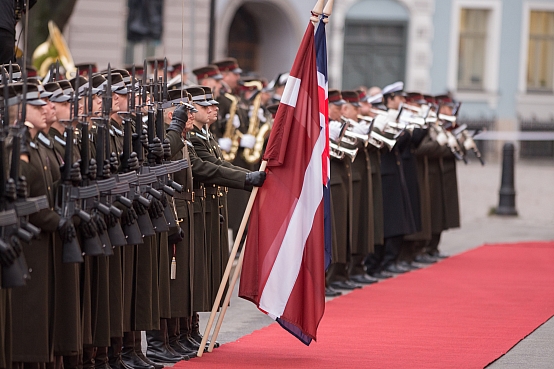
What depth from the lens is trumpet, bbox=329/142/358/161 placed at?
1198 cm

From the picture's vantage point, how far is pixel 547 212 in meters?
21.4

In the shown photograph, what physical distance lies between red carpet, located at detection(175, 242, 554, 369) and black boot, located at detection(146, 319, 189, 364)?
0.18 metres

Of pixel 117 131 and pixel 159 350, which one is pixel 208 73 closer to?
pixel 159 350

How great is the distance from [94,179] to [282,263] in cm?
183

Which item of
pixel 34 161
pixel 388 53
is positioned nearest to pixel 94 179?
pixel 34 161

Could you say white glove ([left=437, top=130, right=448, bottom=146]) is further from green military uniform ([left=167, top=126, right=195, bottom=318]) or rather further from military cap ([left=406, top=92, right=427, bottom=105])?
green military uniform ([left=167, top=126, right=195, bottom=318])

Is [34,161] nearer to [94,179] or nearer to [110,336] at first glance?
[94,179]

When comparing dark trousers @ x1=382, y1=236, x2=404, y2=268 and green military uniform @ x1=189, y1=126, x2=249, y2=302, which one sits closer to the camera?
green military uniform @ x1=189, y1=126, x2=249, y2=302

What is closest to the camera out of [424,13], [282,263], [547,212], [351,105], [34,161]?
[34,161]

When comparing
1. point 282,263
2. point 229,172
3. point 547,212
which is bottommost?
point 547,212

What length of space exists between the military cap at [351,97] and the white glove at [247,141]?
4.35ft

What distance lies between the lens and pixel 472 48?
115 ft

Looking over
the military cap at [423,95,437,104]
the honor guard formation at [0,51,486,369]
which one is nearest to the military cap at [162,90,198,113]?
the honor guard formation at [0,51,486,369]

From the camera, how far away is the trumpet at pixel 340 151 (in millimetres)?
11984
